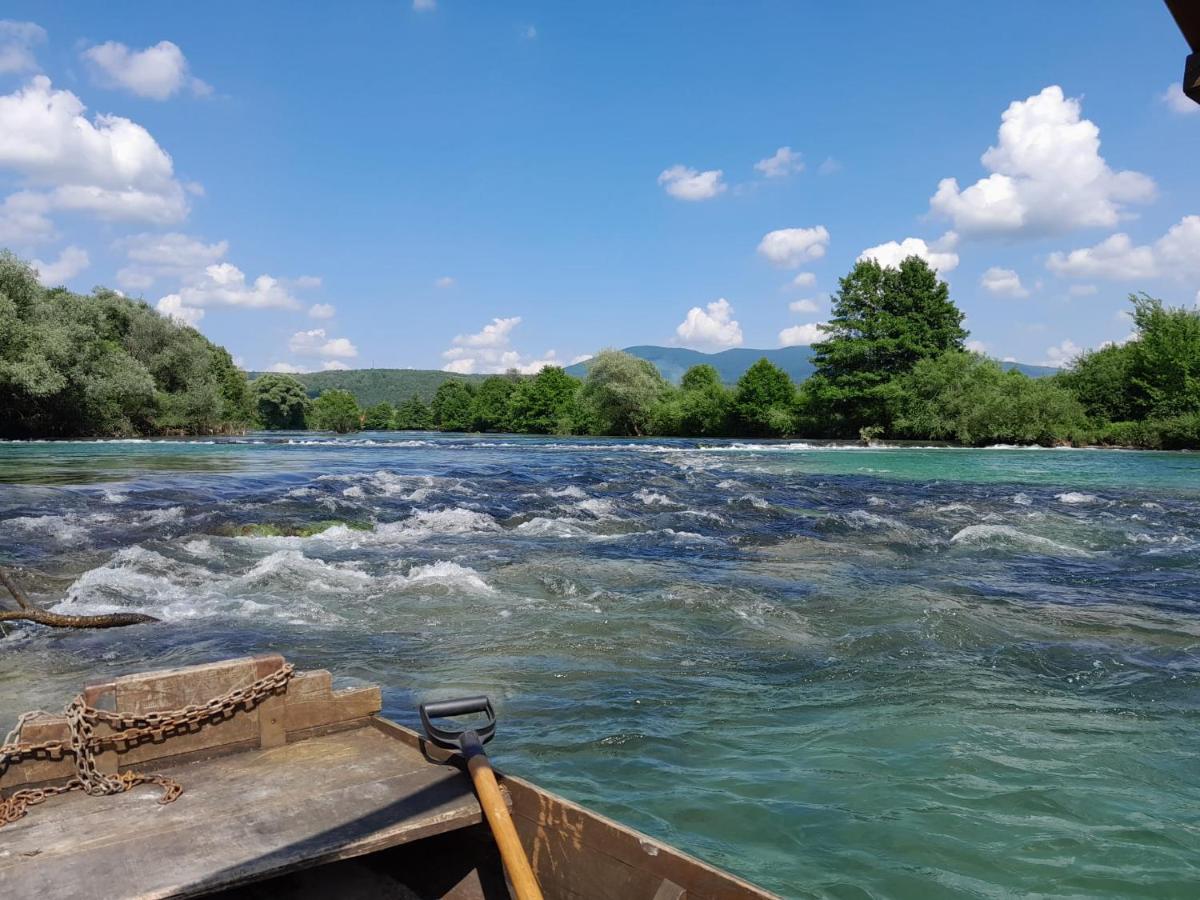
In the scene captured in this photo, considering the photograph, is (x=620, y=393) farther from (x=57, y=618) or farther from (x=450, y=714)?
(x=450, y=714)

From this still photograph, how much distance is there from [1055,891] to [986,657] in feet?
13.8

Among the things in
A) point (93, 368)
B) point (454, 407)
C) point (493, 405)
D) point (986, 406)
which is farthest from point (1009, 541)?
point (454, 407)

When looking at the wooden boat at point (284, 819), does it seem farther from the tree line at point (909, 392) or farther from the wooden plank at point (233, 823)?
the tree line at point (909, 392)

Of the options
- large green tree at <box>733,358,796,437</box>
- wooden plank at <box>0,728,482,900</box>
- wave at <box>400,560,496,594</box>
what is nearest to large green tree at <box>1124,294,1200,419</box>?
large green tree at <box>733,358,796,437</box>

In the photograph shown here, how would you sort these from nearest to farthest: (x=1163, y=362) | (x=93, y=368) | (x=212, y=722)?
(x=212, y=722) → (x=93, y=368) → (x=1163, y=362)

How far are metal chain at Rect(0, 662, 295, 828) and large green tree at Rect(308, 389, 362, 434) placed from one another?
12798 cm

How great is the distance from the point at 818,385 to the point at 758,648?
68434 millimetres

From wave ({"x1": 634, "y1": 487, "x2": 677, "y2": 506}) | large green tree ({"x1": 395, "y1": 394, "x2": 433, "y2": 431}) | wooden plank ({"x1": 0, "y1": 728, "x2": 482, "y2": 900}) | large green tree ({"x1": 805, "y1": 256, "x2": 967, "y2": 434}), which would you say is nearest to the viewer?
wooden plank ({"x1": 0, "y1": 728, "x2": 482, "y2": 900})

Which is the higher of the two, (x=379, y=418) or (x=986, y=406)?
(x=986, y=406)

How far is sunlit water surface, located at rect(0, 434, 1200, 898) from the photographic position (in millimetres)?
5102

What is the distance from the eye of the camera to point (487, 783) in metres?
3.64

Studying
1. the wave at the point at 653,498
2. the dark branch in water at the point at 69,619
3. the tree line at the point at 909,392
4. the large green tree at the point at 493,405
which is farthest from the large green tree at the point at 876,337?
the dark branch in water at the point at 69,619

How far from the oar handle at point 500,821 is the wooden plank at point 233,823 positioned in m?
0.14

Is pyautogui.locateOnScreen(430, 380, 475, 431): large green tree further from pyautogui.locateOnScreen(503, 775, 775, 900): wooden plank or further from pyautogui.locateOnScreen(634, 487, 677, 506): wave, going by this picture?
pyautogui.locateOnScreen(503, 775, 775, 900): wooden plank
